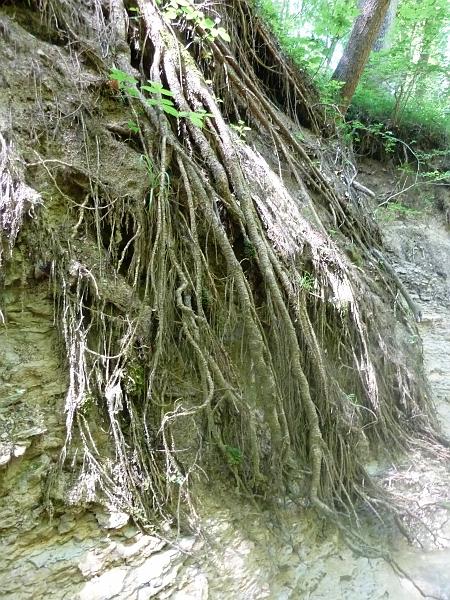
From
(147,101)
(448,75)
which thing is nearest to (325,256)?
(147,101)

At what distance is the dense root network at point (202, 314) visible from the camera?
5.99ft

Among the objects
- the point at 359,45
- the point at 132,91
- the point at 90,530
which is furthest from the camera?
the point at 359,45

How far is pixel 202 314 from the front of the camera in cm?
212

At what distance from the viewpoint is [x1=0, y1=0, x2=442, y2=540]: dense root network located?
1825 millimetres

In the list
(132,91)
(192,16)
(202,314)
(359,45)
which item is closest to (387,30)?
(359,45)

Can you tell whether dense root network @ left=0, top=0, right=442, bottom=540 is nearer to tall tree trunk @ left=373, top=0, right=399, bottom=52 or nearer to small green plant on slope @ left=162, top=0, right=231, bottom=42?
small green plant on slope @ left=162, top=0, right=231, bottom=42

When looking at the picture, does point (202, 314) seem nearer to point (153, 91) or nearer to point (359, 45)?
point (153, 91)

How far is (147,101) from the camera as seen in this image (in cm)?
232

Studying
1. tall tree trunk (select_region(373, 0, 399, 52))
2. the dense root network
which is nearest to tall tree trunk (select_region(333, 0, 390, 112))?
the dense root network

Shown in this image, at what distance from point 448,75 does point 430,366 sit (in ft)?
11.9

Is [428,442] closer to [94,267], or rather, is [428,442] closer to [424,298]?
[424,298]

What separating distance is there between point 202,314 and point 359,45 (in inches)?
154

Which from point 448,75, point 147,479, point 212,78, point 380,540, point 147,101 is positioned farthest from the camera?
point 448,75

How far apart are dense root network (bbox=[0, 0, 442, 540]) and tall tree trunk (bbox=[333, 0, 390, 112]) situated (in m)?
1.84
